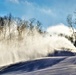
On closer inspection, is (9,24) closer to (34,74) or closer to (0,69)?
(0,69)

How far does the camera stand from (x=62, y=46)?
2609 cm

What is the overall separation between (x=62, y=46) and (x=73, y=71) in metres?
15.4

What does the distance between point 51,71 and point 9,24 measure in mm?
52048

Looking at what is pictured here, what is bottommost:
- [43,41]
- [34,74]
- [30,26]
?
[34,74]

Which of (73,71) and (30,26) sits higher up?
(30,26)

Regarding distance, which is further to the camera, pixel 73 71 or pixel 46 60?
pixel 46 60

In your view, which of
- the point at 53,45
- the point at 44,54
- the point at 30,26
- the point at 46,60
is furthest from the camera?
the point at 30,26

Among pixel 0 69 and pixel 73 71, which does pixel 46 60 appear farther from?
pixel 73 71

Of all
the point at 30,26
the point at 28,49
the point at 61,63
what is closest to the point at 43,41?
the point at 28,49

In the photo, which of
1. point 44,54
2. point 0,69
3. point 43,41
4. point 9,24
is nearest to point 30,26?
point 9,24

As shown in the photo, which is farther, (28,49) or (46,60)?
(28,49)

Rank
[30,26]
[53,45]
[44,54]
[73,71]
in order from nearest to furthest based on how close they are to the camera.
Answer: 1. [73,71]
2. [44,54]
3. [53,45]
4. [30,26]

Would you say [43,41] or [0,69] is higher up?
[43,41]

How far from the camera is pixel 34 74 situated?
11.2 metres
